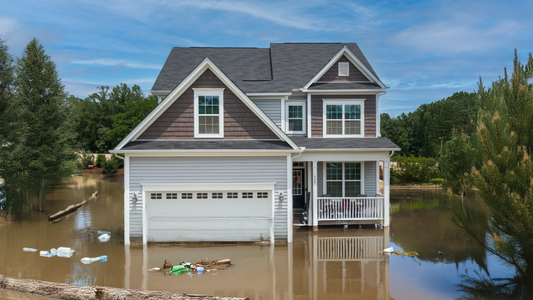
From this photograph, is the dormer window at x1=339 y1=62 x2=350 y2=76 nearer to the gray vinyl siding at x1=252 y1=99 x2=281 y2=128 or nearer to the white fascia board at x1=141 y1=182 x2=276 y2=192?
the gray vinyl siding at x1=252 y1=99 x2=281 y2=128

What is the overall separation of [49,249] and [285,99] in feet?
35.2

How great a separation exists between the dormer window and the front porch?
13.1 ft

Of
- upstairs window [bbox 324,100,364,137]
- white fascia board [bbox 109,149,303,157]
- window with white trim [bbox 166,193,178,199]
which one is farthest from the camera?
upstairs window [bbox 324,100,364,137]

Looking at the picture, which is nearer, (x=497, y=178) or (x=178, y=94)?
(x=497, y=178)

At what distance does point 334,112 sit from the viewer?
57.9 ft

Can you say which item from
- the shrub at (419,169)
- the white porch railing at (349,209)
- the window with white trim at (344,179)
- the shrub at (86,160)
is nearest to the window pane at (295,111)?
the window with white trim at (344,179)

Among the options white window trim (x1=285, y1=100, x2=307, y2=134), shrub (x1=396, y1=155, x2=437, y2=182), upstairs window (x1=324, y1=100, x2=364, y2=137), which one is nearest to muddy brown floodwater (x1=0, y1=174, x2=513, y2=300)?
upstairs window (x1=324, y1=100, x2=364, y2=137)

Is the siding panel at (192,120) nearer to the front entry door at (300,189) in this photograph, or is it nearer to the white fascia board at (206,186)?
the white fascia board at (206,186)

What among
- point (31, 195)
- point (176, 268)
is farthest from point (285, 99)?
point (31, 195)

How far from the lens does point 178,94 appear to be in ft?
47.0

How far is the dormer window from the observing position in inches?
698

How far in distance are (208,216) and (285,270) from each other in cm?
404

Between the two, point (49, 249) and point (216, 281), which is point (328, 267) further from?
point (49, 249)

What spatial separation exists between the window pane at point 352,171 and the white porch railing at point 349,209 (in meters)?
1.48
